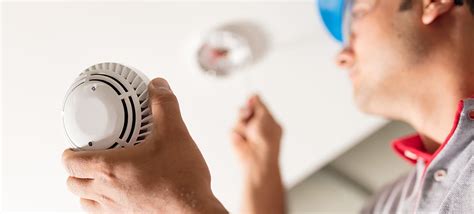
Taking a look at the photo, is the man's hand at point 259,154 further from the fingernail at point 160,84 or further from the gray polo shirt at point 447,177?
the fingernail at point 160,84

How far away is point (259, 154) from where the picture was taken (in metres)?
0.92

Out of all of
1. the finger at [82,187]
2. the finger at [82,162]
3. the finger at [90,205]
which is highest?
the finger at [82,162]

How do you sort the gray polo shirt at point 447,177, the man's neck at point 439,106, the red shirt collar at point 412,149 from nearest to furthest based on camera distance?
the gray polo shirt at point 447,177 → the man's neck at point 439,106 → the red shirt collar at point 412,149

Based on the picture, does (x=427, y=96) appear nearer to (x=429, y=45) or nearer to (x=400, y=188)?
(x=429, y=45)

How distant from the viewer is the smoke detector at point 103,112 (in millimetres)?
496

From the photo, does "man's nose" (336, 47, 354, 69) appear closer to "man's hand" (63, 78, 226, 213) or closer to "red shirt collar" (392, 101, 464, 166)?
"red shirt collar" (392, 101, 464, 166)

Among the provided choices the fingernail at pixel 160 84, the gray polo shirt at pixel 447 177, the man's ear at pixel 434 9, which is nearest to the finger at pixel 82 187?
the fingernail at pixel 160 84

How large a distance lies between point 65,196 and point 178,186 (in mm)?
231

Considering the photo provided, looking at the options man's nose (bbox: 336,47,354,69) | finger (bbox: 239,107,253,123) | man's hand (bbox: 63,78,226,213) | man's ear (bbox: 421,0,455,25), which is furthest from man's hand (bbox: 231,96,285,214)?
man's hand (bbox: 63,78,226,213)

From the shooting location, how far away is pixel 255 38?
94 cm

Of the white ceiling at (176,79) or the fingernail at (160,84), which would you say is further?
the white ceiling at (176,79)

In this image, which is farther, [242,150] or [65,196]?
[242,150]

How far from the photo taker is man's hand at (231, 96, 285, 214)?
2.98ft

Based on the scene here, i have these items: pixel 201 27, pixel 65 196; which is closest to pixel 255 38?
pixel 201 27
